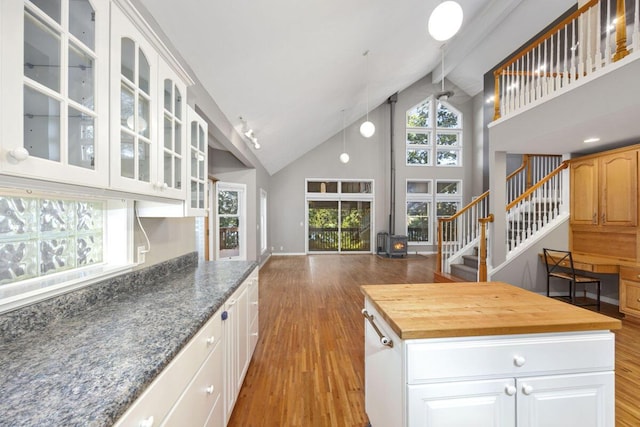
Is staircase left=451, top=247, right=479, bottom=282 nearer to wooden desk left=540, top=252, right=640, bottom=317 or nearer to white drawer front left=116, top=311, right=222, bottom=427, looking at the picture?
wooden desk left=540, top=252, right=640, bottom=317

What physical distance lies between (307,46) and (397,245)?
629 cm

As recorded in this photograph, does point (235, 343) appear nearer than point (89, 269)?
No

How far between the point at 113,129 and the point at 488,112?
8.44 meters

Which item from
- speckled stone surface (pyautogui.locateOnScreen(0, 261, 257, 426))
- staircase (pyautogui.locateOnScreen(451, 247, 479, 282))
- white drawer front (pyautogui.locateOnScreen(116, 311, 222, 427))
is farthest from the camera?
staircase (pyautogui.locateOnScreen(451, 247, 479, 282))

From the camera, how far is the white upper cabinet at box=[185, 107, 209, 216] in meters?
1.81

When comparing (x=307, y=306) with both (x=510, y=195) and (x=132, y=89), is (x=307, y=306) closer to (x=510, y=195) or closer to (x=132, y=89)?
(x=132, y=89)

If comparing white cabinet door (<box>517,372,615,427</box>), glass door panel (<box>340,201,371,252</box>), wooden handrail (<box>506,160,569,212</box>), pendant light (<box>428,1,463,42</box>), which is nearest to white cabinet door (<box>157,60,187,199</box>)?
white cabinet door (<box>517,372,615,427</box>)

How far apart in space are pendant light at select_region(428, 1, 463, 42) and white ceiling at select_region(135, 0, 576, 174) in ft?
2.82

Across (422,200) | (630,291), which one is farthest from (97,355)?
(422,200)

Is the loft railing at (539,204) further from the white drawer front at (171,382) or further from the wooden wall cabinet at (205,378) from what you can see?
the white drawer front at (171,382)

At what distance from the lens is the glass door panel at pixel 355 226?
8688 millimetres

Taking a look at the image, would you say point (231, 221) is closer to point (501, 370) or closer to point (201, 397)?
point (201, 397)

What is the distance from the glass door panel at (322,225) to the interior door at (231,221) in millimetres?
3033

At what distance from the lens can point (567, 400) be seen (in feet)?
3.50
